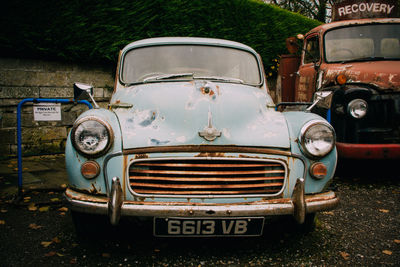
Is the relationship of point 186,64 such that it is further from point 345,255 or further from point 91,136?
point 345,255

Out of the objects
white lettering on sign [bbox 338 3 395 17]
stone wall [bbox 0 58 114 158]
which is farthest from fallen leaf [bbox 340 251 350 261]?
white lettering on sign [bbox 338 3 395 17]

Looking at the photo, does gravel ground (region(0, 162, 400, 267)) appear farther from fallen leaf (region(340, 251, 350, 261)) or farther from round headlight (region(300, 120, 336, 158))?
round headlight (region(300, 120, 336, 158))

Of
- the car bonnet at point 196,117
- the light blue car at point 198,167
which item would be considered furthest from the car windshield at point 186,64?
the light blue car at point 198,167

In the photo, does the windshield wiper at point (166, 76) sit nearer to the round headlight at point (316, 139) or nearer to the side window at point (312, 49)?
the round headlight at point (316, 139)

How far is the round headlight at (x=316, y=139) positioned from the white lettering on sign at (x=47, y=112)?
2.62 meters

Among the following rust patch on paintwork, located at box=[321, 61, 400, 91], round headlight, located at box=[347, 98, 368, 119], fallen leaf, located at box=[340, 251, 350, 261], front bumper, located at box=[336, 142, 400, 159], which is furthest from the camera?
rust patch on paintwork, located at box=[321, 61, 400, 91]

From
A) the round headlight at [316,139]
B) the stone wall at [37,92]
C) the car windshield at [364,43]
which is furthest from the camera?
the stone wall at [37,92]

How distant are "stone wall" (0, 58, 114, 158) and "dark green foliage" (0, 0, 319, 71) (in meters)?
0.18

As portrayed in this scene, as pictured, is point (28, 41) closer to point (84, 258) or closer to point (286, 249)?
point (84, 258)

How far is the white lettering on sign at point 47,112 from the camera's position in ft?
11.4

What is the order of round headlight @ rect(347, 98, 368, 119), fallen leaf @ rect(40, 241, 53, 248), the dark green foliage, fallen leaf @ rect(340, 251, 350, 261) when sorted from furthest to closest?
the dark green foliage < round headlight @ rect(347, 98, 368, 119) < fallen leaf @ rect(40, 241, 53, 248) < fallen leaf @ rect(340, 251, 350, 261)

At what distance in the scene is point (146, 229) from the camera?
267 centimetres

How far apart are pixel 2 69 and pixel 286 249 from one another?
187 inches

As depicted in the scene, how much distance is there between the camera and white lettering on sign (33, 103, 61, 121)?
3488mm
